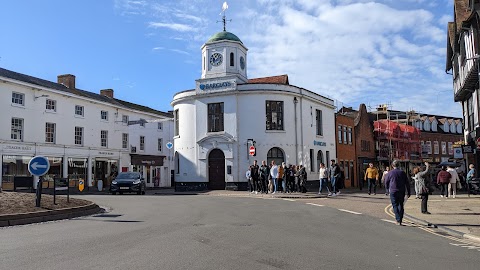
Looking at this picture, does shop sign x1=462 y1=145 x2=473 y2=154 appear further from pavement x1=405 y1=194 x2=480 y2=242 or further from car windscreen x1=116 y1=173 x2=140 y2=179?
car windscreen x1=116 y1=173 x2=140 y2=179

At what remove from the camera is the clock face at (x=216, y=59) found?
111 feet

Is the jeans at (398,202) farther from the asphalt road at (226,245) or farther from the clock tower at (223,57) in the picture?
the clock tower at (223,57)

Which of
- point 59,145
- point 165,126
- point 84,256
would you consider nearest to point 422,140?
point 165,126

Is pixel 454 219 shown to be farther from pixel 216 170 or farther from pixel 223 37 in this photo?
pixel 223 37

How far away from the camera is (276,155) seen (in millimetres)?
31875

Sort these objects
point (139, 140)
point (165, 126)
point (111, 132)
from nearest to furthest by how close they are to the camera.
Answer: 1. point (111, 132)
2. point (139, 140)
3. point (165, 126)

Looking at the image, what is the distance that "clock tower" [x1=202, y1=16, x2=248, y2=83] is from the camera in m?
33.7

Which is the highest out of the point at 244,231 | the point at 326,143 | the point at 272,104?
the point at 272,104

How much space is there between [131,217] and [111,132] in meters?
31.3

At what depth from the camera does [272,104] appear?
105 ft

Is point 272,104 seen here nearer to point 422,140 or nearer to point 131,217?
point 131,217

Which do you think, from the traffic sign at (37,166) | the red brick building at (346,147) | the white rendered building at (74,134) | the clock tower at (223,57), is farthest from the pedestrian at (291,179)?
the traffic sign at (37,166)

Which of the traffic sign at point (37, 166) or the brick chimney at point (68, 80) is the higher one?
the brick chimney at point (68, 80)

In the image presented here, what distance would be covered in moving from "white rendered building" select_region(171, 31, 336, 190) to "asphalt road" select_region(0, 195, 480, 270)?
18.9m
